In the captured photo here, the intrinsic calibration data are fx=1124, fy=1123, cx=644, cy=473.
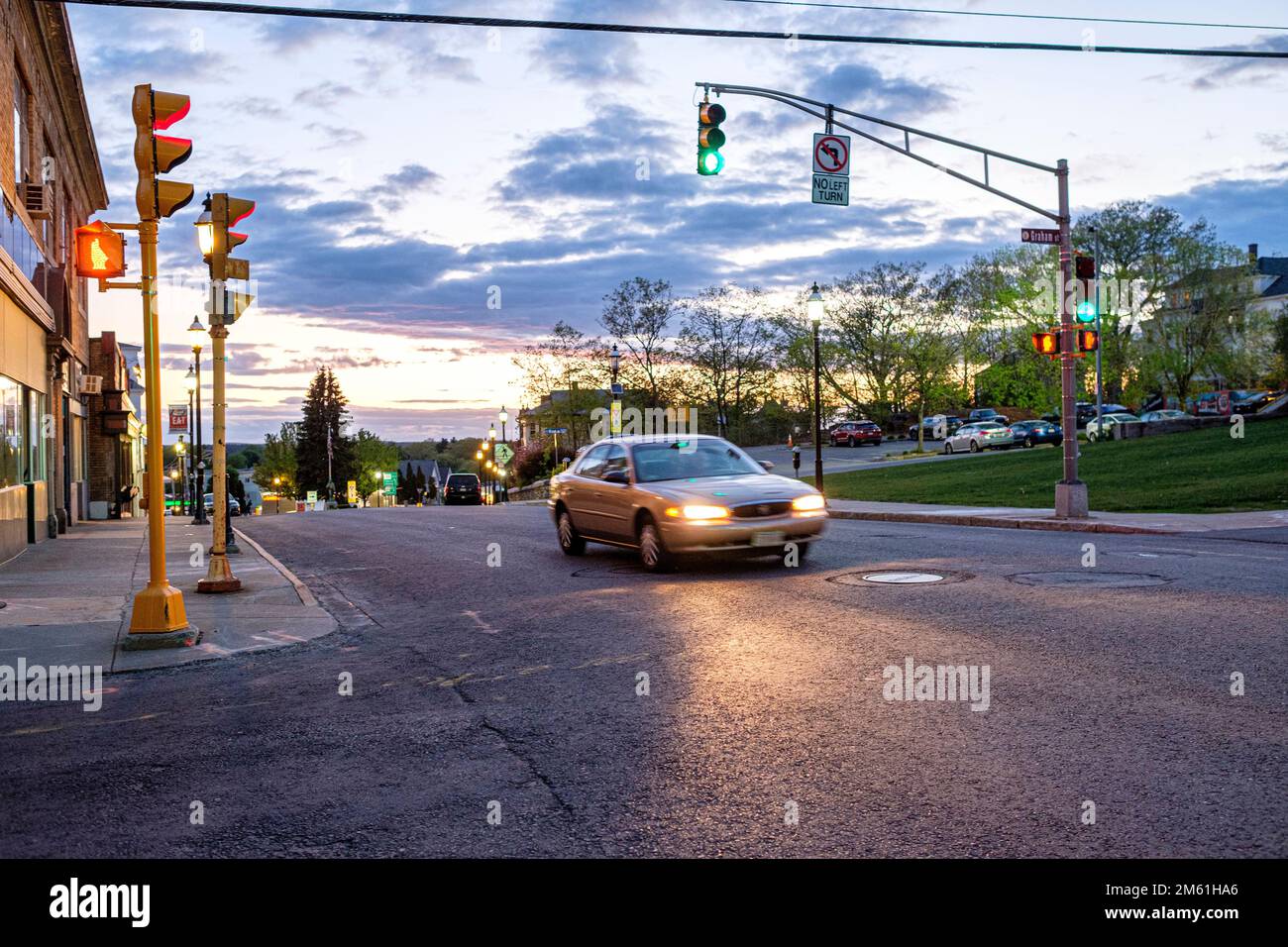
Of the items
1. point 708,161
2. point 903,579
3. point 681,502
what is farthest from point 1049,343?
point 681,502

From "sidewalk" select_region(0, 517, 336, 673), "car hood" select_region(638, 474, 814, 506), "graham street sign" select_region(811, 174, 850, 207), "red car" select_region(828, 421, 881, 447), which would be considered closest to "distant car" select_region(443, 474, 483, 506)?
"red car" select_region(828, 421, 881, 447)

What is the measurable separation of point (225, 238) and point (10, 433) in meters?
10.3

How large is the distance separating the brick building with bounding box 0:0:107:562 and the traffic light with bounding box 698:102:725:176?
36.4 feet

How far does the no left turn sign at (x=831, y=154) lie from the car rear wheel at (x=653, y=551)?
8.29 meters

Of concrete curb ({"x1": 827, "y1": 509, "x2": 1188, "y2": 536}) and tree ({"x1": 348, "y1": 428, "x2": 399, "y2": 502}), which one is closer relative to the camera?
concrete curb ({"x1": 827, "y1": 509, "x2": 1188, "y2": 536})

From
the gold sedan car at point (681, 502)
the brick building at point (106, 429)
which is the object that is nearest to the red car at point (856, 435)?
the brick building at point (106, 429)

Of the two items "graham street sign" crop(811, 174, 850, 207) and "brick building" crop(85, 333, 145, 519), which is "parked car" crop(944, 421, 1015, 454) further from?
"graham street sign" crop(811, 174, 850, 207)

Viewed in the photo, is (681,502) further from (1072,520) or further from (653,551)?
(1072,520)

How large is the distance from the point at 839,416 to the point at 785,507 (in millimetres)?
69808

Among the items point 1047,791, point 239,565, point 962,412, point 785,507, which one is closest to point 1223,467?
point 785,507

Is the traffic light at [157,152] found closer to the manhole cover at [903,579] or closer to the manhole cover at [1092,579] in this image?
the manhole cover at [903,579]

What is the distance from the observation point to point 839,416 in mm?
81312

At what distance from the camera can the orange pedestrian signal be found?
930cm

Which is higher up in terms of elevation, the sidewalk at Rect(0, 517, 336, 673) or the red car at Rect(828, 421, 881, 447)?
the red car at Rect(828, 421, 881, 447)
